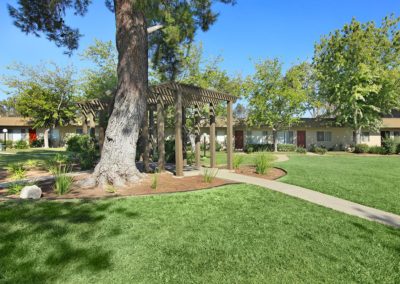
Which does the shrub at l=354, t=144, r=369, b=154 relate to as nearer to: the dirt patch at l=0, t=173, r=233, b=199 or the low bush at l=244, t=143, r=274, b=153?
the low bush at l=244, t=143, r=274, b=153

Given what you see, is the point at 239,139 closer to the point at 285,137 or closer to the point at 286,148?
the point at 285,137

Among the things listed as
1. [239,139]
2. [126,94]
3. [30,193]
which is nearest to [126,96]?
[126,94]

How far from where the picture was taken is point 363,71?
23.2m

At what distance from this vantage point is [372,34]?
24.1 m

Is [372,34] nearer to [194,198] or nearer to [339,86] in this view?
[339,86]

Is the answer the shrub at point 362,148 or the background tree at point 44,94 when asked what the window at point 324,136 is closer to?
the shrub at point 362,148

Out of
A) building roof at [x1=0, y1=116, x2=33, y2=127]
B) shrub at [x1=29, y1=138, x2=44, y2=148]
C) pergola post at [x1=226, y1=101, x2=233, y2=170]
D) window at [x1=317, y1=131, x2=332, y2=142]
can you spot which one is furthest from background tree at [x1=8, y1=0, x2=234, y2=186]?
building roof at [x1=0, y1=116, x2=33, y2=127]

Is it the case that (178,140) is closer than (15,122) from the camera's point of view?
Yes

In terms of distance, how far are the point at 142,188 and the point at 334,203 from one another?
4.69m

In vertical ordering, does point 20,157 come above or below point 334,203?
above

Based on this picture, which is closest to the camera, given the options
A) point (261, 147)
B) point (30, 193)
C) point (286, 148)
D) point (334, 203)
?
point (30, 193)

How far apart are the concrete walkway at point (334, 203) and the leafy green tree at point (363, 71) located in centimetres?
1960

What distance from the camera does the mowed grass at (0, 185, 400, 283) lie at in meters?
3.18

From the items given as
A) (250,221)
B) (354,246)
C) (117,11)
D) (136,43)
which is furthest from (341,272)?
(117,11)
